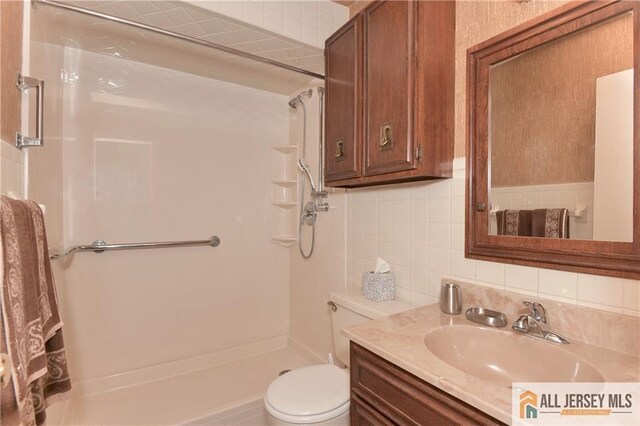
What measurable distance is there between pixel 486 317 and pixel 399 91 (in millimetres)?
921

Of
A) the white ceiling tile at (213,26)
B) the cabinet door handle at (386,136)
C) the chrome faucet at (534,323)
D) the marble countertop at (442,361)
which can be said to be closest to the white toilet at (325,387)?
the marble countertop at (442,361)

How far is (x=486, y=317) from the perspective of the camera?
3.52 feet

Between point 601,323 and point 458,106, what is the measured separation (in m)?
0.88

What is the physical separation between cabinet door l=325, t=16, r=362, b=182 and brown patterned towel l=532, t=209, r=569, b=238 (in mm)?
739

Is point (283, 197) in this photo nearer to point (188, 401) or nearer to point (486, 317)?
point (188, 401)

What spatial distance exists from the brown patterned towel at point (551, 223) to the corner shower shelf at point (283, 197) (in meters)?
1.79

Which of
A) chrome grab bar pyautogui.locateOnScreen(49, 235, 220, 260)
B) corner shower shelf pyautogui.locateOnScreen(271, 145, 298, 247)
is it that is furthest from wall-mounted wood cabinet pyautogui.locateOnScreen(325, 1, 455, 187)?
chrome grab bar pyautogui.locateOnScreen(49, 235, 220, 260)

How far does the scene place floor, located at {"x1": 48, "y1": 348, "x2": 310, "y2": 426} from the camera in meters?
1.69

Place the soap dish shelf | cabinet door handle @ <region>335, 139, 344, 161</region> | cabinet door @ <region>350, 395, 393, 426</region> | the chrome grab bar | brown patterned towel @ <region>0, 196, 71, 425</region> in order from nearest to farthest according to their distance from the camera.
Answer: brown patterned towel @ <region>0, 196, 71, 425</region>
cabinet door @ <region>350, 395, 393, 426</region>
the soap dish shelf
cabinet door handle @ <region>335, 139, 344, 161</region>
the chrome grab bar

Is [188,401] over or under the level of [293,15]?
under

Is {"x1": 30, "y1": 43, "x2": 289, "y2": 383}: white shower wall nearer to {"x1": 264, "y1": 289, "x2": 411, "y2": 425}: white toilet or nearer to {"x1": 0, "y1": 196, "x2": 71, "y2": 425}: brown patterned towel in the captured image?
{"x1": 0, "y1": 196, "x2": 71, "y2": 425}: brown patterned towel

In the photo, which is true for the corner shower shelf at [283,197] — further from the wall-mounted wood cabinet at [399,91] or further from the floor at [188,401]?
the wall-mounted wood cabinet at [399,91]

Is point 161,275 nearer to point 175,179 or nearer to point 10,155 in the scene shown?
point 175,179

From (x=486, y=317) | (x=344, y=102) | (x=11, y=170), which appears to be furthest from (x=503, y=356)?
(x=11, y=170)
